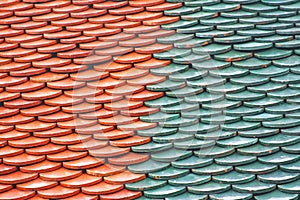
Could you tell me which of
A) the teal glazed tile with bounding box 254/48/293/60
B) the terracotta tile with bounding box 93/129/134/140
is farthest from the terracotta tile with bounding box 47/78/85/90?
the teal glazed tile with bounding box 254/48/293/60

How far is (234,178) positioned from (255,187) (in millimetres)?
228

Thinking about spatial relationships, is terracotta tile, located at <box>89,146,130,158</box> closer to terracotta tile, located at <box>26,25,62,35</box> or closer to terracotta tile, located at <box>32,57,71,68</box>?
terracotta tile, located at <box>32,57,71,68</box>

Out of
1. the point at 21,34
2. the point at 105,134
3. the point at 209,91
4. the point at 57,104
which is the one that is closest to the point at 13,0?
the point at 21,34

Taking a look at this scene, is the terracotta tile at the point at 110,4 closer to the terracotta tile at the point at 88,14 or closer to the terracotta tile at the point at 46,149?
the terracotta tile at the point at 88,14

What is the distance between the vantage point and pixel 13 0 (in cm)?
849

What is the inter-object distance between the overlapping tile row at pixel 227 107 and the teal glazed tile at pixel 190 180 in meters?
0.01

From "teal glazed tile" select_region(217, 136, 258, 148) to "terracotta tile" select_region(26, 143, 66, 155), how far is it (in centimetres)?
163

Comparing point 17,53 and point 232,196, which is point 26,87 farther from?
point 232,196

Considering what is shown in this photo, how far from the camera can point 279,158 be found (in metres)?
8.00

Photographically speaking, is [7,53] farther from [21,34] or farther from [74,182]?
[74,182]

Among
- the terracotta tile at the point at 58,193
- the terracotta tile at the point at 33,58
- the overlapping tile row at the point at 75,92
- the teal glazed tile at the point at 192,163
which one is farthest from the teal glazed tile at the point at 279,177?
the terracotta tile at the point at 33,58

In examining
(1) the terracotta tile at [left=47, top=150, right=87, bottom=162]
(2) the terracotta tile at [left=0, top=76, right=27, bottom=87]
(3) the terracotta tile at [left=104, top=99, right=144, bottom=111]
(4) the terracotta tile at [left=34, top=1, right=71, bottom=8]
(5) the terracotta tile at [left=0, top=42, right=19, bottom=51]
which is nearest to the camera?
(1) the terracotta tile at [left=47, top=150, right=87, bottom=162]

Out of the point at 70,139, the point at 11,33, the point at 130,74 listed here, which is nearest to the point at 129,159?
the point at 70,139

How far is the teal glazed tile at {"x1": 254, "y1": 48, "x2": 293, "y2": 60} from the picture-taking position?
8.23 metres
